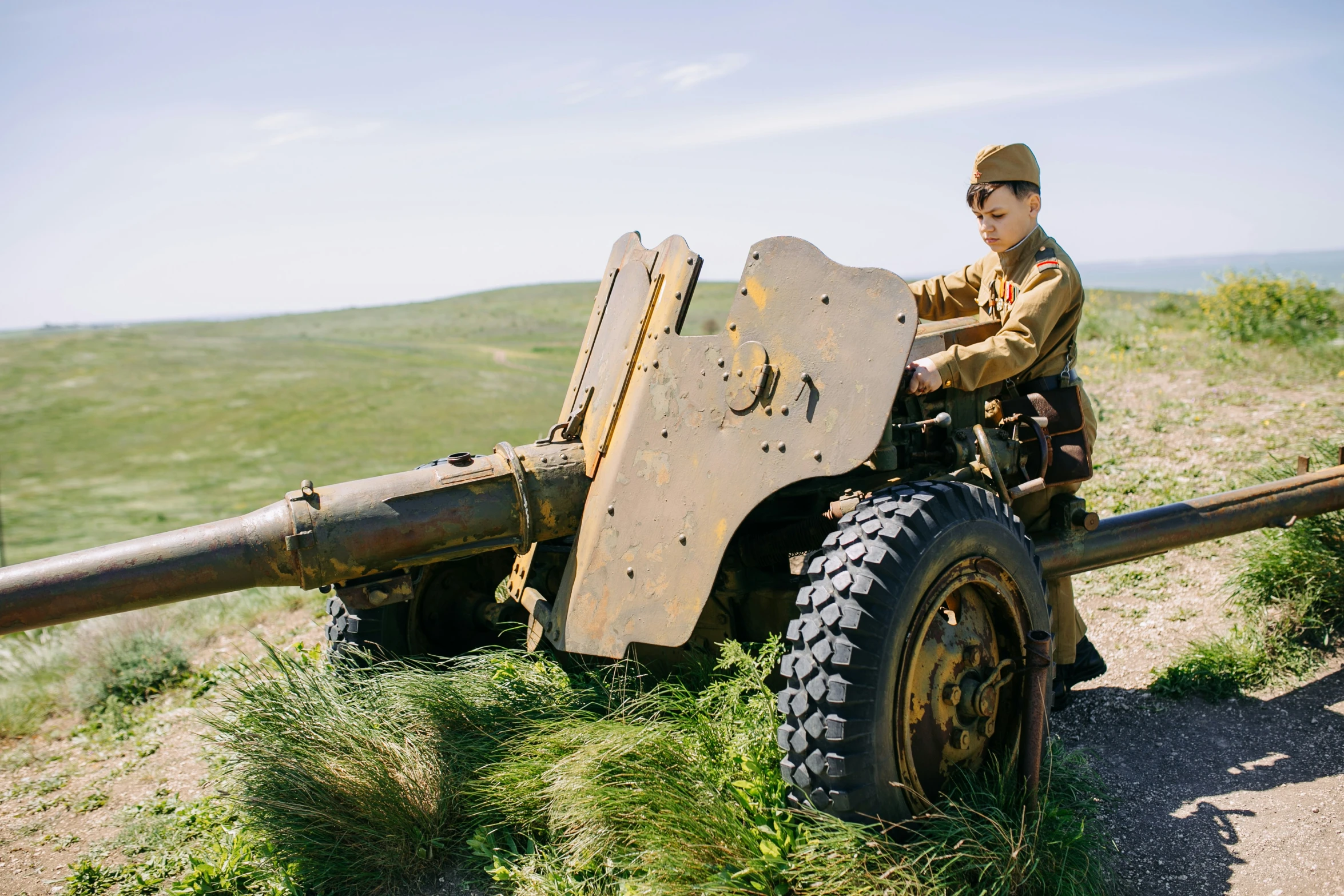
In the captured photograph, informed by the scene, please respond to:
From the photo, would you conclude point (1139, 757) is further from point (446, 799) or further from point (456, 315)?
point (456, 315)

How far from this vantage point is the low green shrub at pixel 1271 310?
1162 cm

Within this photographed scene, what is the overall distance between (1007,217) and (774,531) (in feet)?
4.97

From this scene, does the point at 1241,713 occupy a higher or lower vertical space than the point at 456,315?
lower

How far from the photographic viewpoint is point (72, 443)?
17828mm

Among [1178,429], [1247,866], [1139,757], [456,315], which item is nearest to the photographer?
[1247,866]

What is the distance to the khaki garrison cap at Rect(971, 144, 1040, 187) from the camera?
3.75 metres

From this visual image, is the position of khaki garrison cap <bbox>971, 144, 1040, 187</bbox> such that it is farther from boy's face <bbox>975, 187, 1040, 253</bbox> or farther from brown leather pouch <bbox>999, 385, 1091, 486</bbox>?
brown leather pouch <bbox>999, 385, 1091, 486</bbox>

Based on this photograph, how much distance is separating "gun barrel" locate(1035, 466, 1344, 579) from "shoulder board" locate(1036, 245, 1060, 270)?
1096 mm

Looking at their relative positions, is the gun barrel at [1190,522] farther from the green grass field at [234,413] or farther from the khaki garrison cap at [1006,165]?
the green grass field at [234,413]

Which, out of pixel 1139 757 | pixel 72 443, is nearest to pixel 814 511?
pixel 1139 757

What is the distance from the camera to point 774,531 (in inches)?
152

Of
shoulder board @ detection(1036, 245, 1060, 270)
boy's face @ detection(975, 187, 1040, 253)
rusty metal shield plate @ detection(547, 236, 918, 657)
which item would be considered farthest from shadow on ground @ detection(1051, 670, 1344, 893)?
boy's face @ detection(975, 187, 1040, 253)

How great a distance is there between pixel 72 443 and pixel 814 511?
18.0 metres

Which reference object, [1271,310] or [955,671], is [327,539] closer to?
[955,671]
